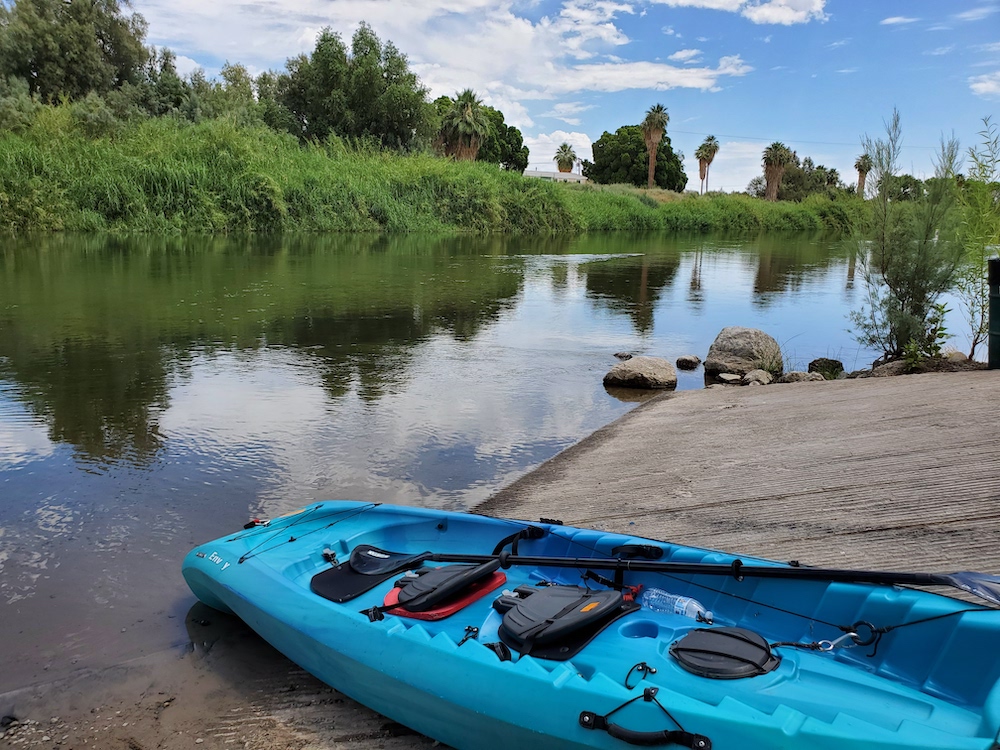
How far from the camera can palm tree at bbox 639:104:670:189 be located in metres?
66.9

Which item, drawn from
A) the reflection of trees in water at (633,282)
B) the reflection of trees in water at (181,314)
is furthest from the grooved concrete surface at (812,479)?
the reflection of trees in water at (633,282)

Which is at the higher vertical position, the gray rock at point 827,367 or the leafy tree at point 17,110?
the leafy tree at point 17,110

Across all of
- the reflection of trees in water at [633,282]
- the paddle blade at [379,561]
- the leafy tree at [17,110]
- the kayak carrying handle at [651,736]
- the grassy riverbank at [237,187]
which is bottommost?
the paddle blade at [379,561]

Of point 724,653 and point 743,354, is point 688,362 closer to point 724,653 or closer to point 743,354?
point 743,354

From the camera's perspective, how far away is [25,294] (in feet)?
46.2

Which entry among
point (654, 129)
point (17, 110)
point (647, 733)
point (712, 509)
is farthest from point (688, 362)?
point (654, 129)

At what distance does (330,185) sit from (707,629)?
3287 cm

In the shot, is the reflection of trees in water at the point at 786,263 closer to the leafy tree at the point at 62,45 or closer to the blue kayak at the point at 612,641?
the blue kayak at the point at 612,641

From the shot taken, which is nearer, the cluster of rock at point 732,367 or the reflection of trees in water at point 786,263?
the cluster of rock at point 732,367

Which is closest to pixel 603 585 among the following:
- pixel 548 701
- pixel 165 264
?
pixel 548 701

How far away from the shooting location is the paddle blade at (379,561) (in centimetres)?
393

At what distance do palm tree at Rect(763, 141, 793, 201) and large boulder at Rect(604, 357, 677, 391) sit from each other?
7067 centimetres

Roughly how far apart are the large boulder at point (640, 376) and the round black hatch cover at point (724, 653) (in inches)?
273

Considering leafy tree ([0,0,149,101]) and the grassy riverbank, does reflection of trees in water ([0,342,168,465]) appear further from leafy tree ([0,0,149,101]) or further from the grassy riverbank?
leafy tree ([0,0,149,101])
